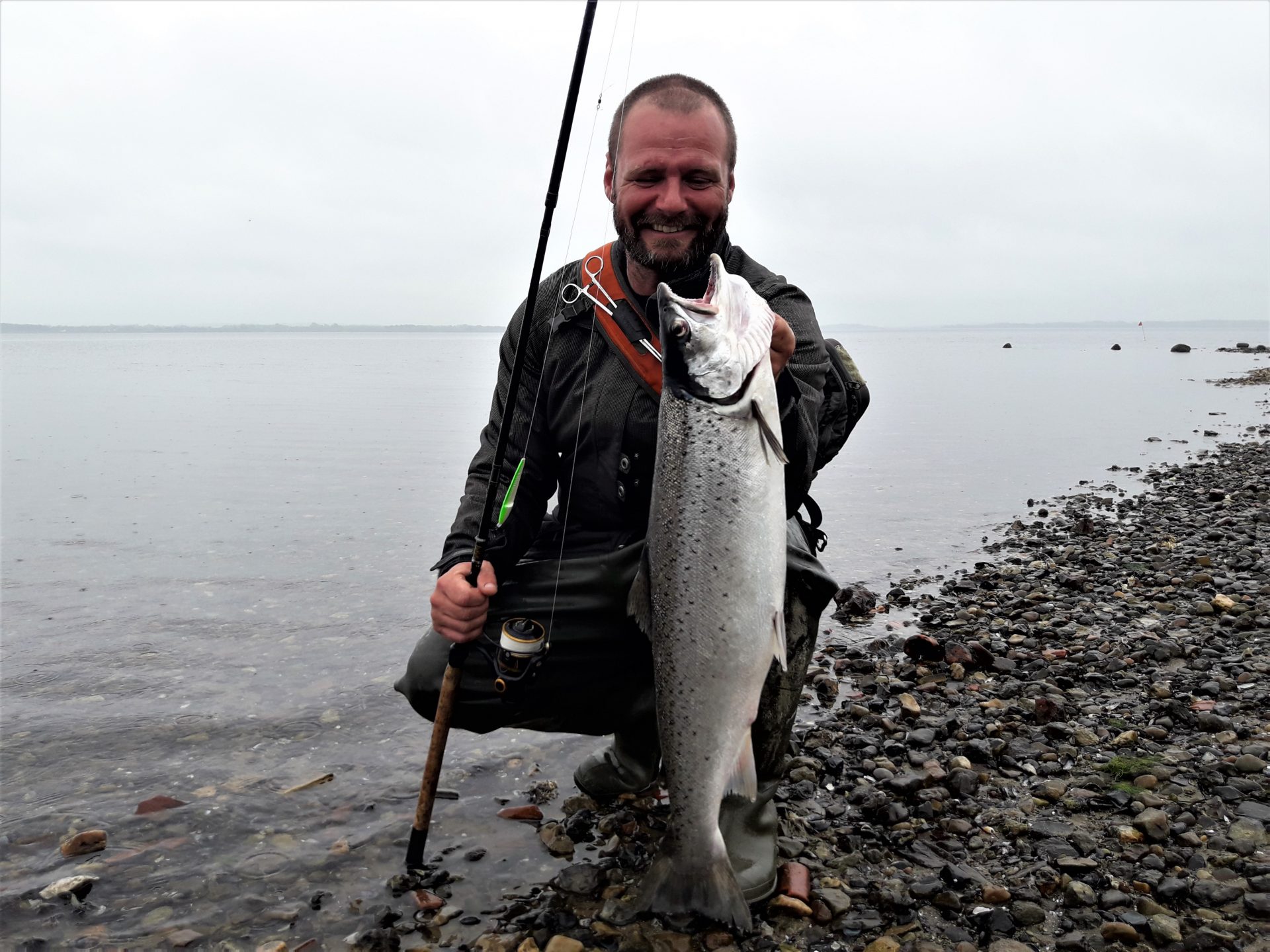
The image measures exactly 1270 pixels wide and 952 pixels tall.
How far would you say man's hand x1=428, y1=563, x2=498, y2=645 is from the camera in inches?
153

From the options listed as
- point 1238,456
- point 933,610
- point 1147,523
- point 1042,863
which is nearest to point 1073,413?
point 1238,456

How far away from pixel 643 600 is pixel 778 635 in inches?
21.9

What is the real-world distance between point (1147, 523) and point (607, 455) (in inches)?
359

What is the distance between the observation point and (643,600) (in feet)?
11.9

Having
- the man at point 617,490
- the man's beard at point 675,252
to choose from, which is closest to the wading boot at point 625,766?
the man at point 617,490

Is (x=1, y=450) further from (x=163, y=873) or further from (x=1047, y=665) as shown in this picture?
(x=1047, y=665)

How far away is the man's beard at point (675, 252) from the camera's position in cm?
410

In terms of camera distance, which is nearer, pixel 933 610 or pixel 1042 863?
pixel 1042 863

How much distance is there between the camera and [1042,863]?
3.64m

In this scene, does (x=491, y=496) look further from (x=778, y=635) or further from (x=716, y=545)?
(x=778, y=635)

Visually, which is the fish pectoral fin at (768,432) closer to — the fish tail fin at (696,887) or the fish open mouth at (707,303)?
the fish open mouth at (707,303)

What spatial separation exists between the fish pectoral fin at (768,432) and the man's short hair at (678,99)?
5.09ft

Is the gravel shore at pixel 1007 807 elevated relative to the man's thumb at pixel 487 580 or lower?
lower

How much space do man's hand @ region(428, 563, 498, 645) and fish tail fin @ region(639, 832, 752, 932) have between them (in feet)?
4.26
